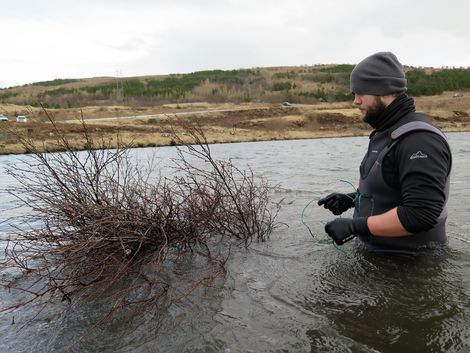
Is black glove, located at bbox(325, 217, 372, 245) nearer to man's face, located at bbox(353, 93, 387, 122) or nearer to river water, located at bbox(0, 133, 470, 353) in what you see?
river water, located at bbox(0, 133, 470, 353)

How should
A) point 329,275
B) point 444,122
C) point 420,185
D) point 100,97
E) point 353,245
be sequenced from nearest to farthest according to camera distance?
point 420,185, point 329,275, point 353,245, point 444,122, point 100,97

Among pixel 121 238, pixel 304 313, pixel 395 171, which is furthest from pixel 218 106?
pixel 304 313

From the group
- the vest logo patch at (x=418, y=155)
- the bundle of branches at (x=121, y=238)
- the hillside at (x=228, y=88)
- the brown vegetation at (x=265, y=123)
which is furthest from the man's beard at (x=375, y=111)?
the hillside at (x=228, y=88)

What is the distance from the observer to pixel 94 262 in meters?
4.09

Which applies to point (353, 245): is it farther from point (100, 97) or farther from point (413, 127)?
point (100, 97)

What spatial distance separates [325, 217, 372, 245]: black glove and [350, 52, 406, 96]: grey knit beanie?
1.01m

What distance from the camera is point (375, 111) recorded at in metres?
3.43

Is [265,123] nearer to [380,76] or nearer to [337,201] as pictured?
[337,201]

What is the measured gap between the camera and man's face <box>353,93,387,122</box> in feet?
11.1

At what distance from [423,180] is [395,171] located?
1.27 ft

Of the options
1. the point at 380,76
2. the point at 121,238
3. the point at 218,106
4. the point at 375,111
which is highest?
the point at 380,76

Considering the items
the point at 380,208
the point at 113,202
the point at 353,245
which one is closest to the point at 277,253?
the point at 353,245

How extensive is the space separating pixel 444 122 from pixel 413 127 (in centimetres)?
4285

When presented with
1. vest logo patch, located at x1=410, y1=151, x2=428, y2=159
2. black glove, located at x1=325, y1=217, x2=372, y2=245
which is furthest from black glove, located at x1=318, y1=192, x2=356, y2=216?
vest logo patch, located at x1=410, y1=151, x2=428, y2=159
